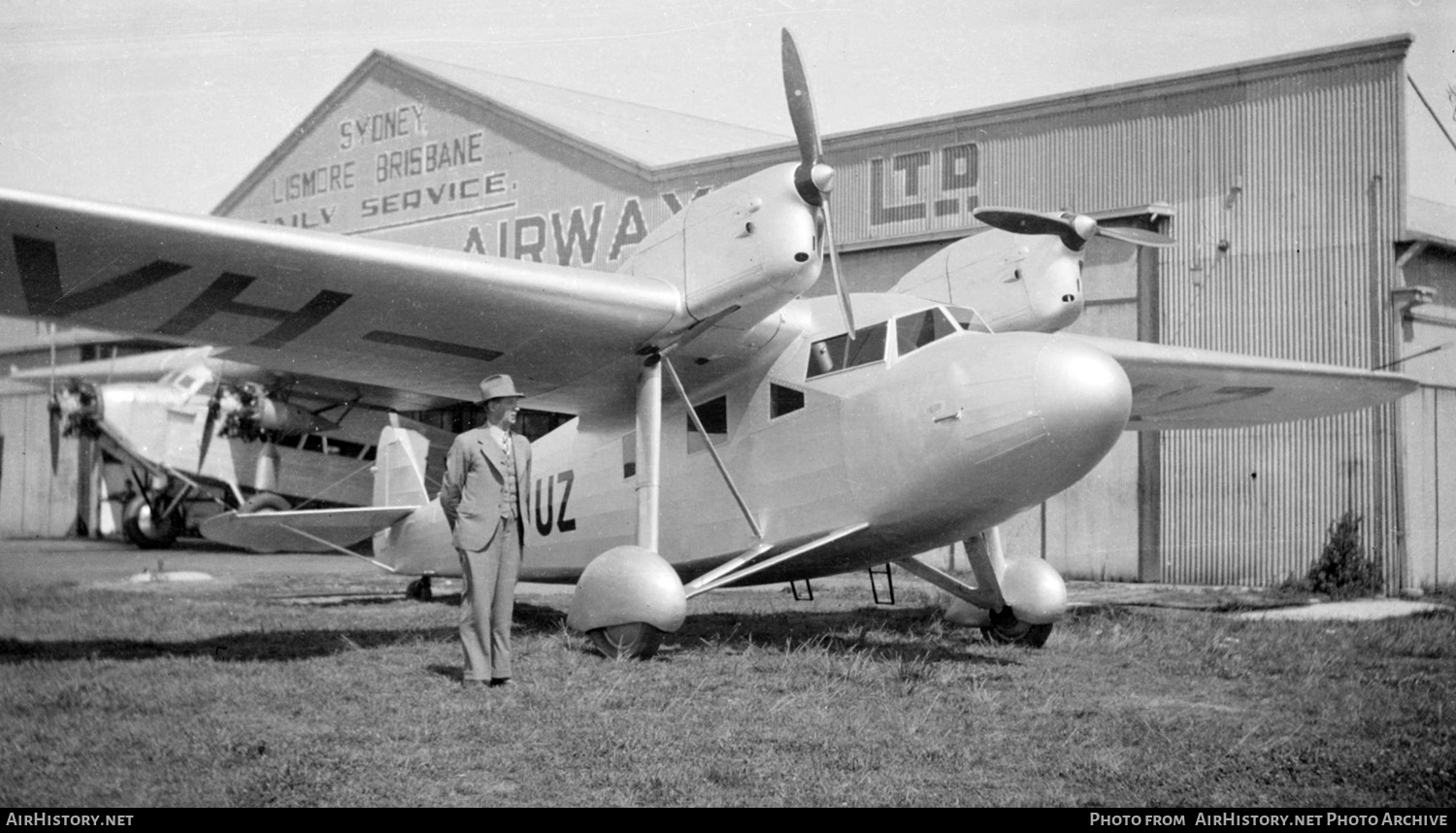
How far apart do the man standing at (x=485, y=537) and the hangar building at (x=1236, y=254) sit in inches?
Result: 397

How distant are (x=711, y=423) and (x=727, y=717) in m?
4.20

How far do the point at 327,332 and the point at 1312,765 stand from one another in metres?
6.91

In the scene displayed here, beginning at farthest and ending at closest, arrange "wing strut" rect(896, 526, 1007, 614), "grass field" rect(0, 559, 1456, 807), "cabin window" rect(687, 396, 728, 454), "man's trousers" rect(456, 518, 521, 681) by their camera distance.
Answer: "cabin window" rect(687, 396, 728, 454) < "wing strut" rect(896, 526, 1007, 614) < "man's trousers" rect(456, 518, 521, 681) < "grass field" rect(0, 559, 1456, 807)

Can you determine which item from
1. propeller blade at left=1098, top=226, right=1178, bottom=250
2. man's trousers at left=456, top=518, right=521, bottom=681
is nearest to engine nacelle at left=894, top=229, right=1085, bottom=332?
propeller blade at left=1098, top=226, right=1178, bottom=250

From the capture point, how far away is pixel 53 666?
7.13 meters

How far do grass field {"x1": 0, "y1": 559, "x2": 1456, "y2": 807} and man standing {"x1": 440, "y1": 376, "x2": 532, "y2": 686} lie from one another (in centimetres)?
29

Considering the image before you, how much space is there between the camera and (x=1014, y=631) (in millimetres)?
9672

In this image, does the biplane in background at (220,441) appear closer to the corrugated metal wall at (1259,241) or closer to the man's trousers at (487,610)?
the corrugated metal wall at (1259,241)

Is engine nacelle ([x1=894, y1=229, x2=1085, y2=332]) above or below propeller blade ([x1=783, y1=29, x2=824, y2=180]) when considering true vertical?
below

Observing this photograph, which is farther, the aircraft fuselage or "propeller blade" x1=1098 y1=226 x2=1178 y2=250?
"propeller blade" x1=1098 y1=226 x2=1178 y2=250

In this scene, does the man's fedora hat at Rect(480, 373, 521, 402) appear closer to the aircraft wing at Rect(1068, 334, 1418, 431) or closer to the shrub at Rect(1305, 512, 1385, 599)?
the aircraft wing at Rect(1068, 334, 1418, 431)

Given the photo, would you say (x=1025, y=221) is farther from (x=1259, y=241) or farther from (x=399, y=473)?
(x=399, y=473)

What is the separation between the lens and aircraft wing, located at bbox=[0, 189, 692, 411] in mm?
6789
